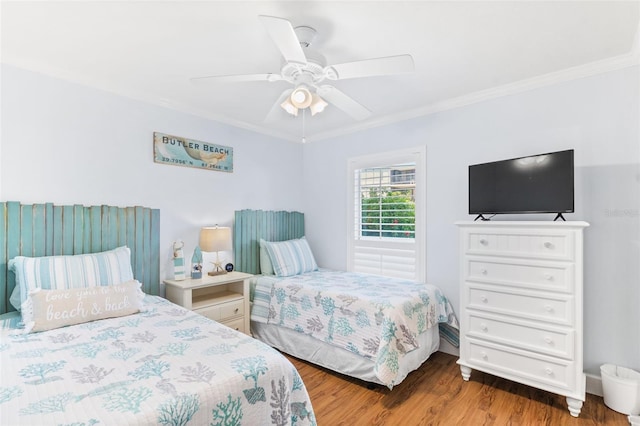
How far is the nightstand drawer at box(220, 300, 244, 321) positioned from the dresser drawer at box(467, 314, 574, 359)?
2.03 m

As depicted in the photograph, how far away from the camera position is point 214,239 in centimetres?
302

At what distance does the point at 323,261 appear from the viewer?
4.08 meters

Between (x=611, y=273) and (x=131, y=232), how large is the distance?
12.3 feet

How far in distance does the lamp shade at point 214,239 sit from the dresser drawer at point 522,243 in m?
2.18

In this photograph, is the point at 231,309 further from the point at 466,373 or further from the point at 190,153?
the point at 466,373

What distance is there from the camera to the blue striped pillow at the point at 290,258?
11.2ft

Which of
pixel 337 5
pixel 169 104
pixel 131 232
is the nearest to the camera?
pixel 337 5

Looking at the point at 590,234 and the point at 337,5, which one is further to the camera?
the point at 590,234

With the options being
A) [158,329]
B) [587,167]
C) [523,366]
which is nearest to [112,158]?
[158,329]

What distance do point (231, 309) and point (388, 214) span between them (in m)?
1.90

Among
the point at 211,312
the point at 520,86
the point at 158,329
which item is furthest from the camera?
the point at 211,312

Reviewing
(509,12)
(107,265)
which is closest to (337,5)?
(509,12)

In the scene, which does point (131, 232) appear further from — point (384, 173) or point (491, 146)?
point (491, 146)

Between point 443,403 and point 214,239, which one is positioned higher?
point 214,239
